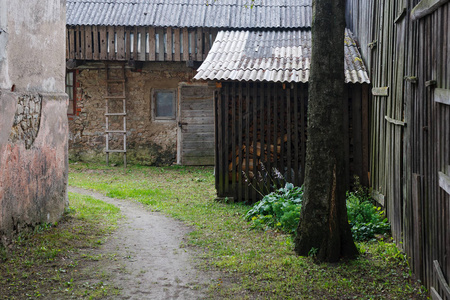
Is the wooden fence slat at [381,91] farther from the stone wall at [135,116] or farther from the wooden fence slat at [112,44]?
the wooden fence slat at [112,44]

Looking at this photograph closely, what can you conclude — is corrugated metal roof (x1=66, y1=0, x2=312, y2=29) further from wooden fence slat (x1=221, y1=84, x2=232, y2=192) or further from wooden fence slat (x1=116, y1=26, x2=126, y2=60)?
wooden fence slat (x1=221, y1=84, x2=232, y2=192)

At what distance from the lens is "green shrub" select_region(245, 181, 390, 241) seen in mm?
6719

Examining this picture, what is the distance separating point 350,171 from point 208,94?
21.2 ft

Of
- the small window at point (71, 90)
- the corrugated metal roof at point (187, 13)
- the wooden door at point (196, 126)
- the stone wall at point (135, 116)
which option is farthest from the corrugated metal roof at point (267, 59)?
the small window at point (71, 90)

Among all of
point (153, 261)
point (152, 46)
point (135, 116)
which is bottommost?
point (153, 261)

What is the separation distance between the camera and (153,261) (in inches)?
233

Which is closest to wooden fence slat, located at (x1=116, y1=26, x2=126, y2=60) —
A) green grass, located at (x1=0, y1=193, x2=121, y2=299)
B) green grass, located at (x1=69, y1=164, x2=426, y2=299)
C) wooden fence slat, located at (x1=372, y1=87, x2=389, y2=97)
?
green grass, located at (x1=69, y1=164, x2=426, y2=299)

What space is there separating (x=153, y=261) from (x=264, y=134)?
13.8 ft

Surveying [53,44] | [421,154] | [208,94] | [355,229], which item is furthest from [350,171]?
[208,94]

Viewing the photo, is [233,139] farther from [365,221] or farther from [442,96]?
[442,96]

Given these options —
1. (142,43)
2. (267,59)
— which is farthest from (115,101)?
(267,59)

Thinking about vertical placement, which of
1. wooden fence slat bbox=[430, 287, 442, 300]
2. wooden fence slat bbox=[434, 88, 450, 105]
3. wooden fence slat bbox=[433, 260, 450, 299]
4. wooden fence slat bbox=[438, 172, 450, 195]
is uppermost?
wooden fence slat bbox=[434, 88, 450, 105]

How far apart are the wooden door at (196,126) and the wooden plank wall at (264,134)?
5197 mm

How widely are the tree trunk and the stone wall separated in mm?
9290
